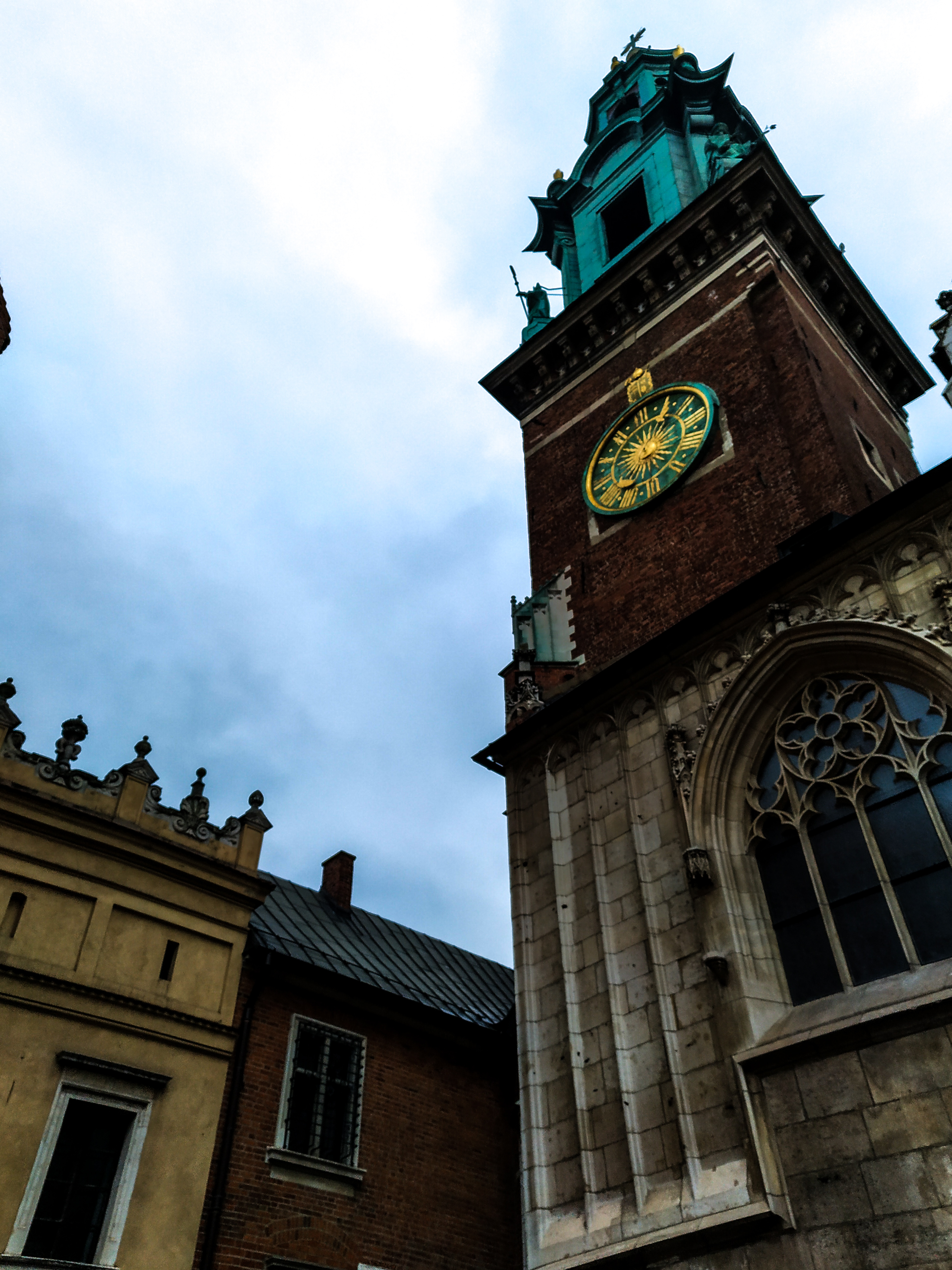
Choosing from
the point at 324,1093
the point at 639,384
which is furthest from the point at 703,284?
the point at 324,1093

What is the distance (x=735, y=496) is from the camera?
1848 cm

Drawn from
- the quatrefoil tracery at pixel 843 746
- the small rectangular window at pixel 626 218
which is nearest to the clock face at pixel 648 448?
the quatrefoil tracery at pixel 843 746

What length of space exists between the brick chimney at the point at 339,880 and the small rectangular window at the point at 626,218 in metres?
18.3

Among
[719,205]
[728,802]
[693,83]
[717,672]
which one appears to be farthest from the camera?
[693,83]

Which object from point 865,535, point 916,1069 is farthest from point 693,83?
point 916,1069

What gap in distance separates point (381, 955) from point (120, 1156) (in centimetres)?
876

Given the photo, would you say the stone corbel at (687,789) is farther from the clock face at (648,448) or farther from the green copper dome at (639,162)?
the green copper dome at (639,162)

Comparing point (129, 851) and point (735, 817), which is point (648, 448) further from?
point (129, 851)

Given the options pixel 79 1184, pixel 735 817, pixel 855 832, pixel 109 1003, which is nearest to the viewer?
pixel 855 832

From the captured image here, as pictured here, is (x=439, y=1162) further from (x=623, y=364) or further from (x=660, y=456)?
(x=623, y=364)

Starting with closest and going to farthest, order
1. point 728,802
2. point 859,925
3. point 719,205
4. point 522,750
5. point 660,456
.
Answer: point 859,925 < point 728,802 < point 522,750 < point 660,456 < point 719,205

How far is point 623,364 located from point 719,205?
4.00 m

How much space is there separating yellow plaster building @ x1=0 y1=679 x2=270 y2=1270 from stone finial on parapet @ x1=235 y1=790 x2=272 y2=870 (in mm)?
144

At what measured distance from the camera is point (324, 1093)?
17.8 m
